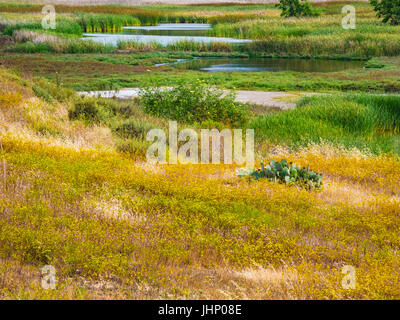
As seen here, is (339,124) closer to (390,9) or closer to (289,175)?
(289,175)

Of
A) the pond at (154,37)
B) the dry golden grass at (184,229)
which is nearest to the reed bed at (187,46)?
the pond at (154,37)

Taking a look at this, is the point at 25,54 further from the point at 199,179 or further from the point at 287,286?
→ the point at 287,286

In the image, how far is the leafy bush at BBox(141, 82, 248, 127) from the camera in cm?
1628

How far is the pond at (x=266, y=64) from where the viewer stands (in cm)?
3516

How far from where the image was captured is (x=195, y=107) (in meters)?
16.7

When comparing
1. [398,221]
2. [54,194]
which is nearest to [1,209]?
[54,194]

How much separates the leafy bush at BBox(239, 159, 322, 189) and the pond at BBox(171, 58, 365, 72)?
79.3 ft

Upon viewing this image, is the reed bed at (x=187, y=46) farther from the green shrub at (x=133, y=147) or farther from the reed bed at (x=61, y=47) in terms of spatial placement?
the green shrub at (x=133, y=147)

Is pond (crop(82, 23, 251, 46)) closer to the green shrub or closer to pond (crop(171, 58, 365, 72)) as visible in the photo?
pond (crop(171, 58, 365, 72))

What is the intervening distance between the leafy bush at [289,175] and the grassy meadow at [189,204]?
0.16 meters

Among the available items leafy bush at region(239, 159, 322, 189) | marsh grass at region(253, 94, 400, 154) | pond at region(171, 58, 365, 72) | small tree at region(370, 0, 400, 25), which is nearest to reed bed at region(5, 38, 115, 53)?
pond at region(171, 58, 365, 72)

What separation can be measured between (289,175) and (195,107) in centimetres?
712

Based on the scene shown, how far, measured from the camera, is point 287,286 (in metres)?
5.58

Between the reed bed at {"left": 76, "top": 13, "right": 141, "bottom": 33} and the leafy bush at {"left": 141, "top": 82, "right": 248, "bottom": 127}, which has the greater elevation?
the reed bed at {"left": 76, "top": 13, "right": 141, "bottom": 33}
